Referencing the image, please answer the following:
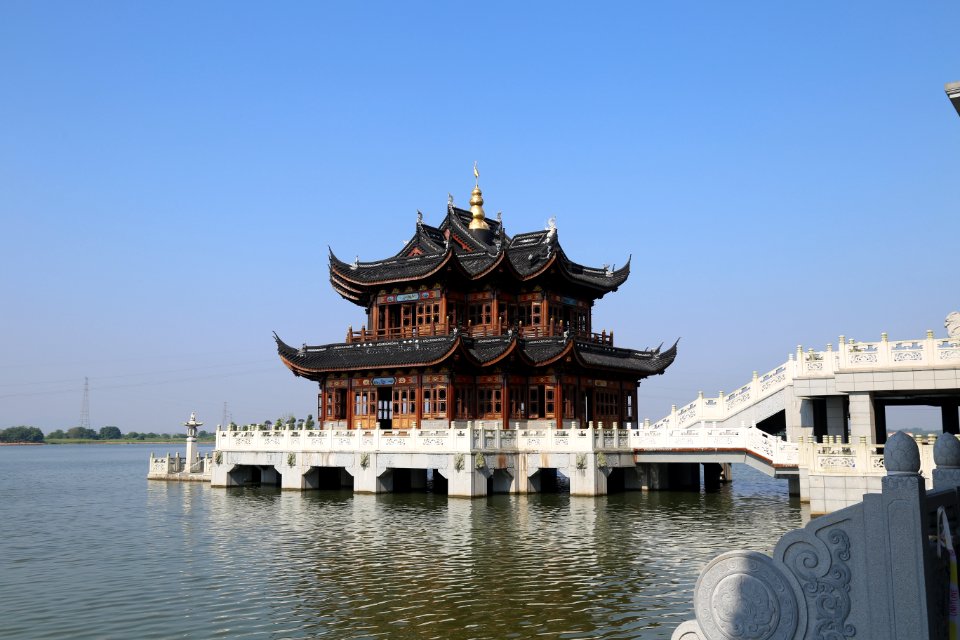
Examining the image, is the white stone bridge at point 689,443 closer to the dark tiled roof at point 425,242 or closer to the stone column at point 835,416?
the stone column at point 835,416

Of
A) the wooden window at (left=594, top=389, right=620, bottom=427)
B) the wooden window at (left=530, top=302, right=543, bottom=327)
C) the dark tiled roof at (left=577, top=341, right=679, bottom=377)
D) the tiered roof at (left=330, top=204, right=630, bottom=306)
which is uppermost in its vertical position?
the tiered roof at (left=330, top=204, right=630, bottom=306)

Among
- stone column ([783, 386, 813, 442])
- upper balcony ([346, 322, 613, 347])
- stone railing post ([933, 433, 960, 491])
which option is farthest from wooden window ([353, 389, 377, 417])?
stone railing post ([933, 433, 960, 491])

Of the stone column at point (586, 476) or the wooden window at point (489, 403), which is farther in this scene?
the wooden window at point (489, 403)

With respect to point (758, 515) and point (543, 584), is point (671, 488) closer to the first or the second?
point (758, 515)

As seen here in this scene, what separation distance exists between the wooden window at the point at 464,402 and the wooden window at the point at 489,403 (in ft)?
1.14

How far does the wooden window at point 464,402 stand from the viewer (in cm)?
3931

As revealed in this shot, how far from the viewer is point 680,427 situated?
36219 mm

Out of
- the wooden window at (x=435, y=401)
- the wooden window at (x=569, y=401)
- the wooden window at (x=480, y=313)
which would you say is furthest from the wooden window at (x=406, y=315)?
the wooden window at (x=569, y=401)

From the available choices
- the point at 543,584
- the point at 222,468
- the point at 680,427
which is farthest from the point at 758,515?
the point at 222,468

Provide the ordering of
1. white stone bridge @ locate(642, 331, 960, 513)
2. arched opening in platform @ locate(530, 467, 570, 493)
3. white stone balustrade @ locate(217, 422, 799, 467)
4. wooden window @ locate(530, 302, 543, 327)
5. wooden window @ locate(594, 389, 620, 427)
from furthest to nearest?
wooden window @ locate(530, 302, 543, 327) → wooden window @ locate(594, 389, 620, 427) → arched opening in platform @ locate(530, 467, 570, 493) → white stone balustrade @ locate(217, 422, 799, 467) → white stone bridge @ locate(642, 331, 960, 513)

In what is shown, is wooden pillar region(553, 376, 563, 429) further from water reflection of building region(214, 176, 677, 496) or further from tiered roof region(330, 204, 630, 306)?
tiered roof region(330, 204, 630, 306)

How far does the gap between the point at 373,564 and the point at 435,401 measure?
19401mm

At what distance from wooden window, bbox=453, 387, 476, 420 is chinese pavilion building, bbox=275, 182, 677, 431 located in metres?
0.06

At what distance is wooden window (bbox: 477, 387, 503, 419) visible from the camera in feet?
131
